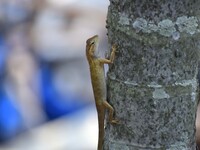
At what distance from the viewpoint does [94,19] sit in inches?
213

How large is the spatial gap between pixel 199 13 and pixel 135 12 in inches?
7.0

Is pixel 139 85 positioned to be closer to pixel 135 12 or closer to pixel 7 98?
pixel 135 12

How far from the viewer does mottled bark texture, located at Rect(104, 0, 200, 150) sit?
5.16 feet

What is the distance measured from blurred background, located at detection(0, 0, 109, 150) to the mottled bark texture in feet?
10.1

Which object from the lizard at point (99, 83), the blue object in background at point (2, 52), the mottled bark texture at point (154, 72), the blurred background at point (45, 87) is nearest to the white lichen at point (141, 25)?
the mottled bark texture at point (154, 72)

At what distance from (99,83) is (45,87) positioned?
302 cm

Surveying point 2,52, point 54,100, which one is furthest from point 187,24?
point 2,52

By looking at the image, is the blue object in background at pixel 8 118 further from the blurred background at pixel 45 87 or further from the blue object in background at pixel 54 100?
the blue object in background at pixel 54 100

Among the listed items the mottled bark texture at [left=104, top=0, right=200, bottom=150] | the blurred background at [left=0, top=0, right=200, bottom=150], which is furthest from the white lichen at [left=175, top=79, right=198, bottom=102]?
the blurred background at [left=0, top=0, right=200, bottom=150]

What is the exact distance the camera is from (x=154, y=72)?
5.24ft

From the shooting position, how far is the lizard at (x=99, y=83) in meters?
1.73

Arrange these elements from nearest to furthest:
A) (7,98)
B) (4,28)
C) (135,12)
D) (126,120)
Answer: (135,12)
(126,120)
(7,98)
(4,28)

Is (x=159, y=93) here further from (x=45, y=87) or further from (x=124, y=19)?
(x=45, y=87)

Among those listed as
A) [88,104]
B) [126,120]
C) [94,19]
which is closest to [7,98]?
[88,104]
